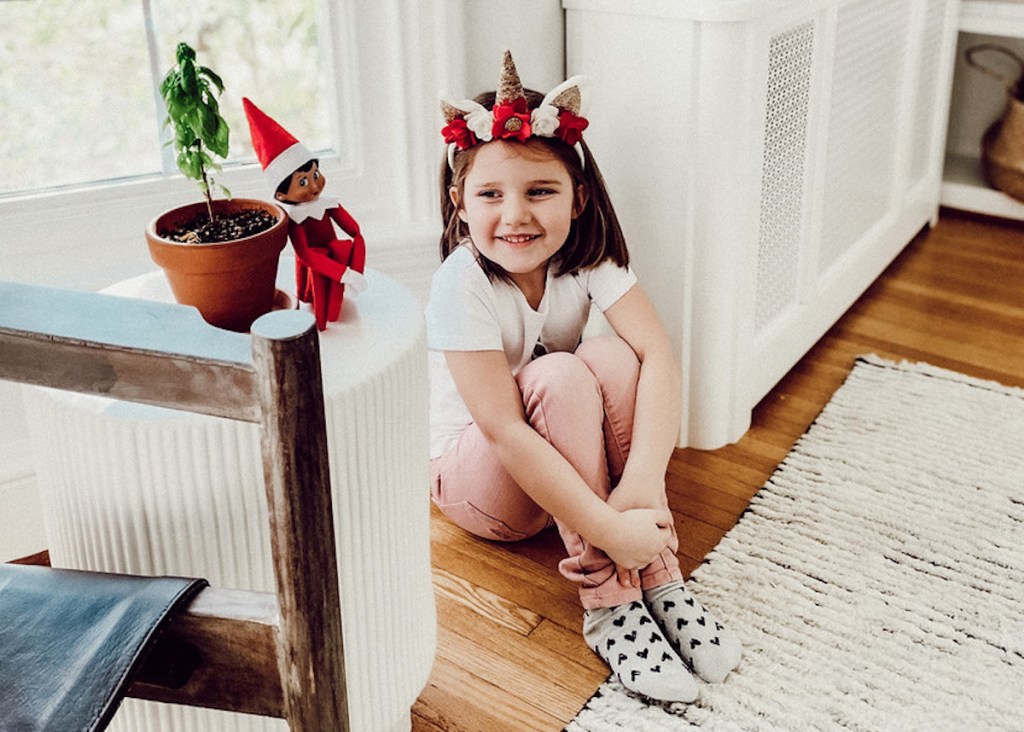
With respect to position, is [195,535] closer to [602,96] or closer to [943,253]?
[602,96]

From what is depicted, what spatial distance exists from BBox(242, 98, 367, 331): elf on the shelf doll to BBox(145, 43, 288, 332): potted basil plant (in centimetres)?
3

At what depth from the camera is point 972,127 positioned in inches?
118

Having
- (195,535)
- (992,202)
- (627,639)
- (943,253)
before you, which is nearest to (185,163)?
(195,535)

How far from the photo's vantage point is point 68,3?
4.70 ft

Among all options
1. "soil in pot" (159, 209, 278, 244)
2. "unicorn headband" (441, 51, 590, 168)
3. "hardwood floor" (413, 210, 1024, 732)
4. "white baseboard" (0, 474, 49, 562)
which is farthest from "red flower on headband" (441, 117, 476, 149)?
"white baseboard" (0, 474, 49, 562)

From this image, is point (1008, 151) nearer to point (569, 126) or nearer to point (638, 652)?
point (569, 126)

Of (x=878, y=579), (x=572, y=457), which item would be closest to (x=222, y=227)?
(x=572, y=457)

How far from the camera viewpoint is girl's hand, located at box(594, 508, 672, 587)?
1.34 m

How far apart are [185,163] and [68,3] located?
0.57 meters

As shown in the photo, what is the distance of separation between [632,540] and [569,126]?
526 millimetres

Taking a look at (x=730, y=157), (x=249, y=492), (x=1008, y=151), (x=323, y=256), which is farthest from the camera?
(x=1008, y=151)

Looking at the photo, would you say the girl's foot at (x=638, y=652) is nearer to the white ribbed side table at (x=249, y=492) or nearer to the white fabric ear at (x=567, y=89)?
the white ribbed side table at (x=249, y=492)

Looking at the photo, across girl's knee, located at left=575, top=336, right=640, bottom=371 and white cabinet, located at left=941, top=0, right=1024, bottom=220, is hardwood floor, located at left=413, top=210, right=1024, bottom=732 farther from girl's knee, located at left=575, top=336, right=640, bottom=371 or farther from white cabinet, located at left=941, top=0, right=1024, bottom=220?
girl's knee, located at left=575, top=336, right=640, bottom=371

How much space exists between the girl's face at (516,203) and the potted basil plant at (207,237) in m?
0.38
